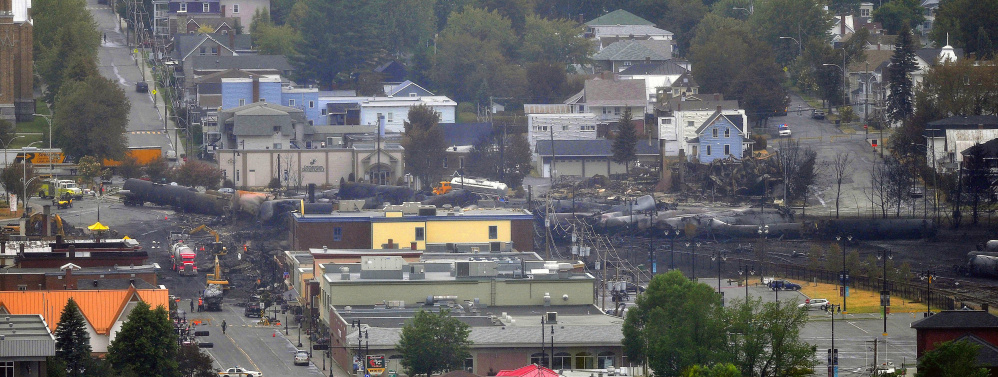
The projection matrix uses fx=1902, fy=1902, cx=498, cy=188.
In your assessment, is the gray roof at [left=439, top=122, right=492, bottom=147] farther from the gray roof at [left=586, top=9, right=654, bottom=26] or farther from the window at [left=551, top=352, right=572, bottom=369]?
the window at [left=551, top=352, right=572, bottom=369]

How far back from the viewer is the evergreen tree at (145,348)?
55.0 m

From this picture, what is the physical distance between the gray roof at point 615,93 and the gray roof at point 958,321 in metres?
66.8

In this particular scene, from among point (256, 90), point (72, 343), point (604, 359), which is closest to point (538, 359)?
point (604, 359)

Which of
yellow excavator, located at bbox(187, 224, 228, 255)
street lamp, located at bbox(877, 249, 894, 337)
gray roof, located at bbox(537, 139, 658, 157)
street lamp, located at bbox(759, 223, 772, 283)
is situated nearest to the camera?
street lamp, located at bbox(877, 249, 894, 337)

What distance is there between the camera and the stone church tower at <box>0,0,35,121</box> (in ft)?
376

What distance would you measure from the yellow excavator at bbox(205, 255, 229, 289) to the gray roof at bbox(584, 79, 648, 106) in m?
44.8

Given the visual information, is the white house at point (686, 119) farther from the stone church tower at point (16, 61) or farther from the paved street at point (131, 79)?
the stone church tower at point (16, 61)

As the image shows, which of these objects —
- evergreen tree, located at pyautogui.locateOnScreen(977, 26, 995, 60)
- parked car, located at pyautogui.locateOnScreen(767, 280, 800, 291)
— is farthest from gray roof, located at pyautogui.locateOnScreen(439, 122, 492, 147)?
parked car, located at pyautogui.locateOnScreen(767, 280, 800, 291)

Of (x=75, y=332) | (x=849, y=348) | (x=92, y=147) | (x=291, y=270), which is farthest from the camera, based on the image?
(x=92, y=147)

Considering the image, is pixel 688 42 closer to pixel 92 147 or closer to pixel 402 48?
pixel 402 48

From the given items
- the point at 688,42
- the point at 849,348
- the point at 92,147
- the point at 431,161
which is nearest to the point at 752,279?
the point at 849,348

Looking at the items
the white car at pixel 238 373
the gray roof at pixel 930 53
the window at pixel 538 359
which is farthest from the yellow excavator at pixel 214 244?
the gray roof at pixel 930 53

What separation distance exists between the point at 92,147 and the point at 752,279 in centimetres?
4244

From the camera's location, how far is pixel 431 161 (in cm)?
11131
